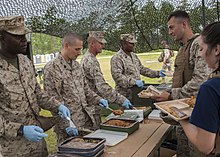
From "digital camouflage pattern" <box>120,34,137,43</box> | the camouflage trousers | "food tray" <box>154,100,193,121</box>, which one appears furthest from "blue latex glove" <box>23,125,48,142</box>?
"digital camouflage pattern" <box>120,34,137,43</box>

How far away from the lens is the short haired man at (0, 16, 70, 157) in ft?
5.90

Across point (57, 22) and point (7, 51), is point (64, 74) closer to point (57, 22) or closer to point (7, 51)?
point (7, 51)

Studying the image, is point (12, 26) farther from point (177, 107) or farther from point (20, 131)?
point (177, 107)

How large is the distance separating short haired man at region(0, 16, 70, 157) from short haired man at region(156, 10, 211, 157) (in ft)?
3.37

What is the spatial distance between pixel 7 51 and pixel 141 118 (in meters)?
1.33

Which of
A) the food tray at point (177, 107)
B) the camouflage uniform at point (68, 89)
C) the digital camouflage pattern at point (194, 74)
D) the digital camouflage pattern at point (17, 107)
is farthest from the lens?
the camouflage uniform at point (68, 89)

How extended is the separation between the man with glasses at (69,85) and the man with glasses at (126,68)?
1036 millimetres

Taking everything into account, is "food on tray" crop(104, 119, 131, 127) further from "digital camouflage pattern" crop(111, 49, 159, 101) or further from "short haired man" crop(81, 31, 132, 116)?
"digital camouflage pattern" crop(111, 49, 159, 101)

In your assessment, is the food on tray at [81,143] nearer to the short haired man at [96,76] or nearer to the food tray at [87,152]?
the food tray at [87,152]

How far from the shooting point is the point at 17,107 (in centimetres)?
192

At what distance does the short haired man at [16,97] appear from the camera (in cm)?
180

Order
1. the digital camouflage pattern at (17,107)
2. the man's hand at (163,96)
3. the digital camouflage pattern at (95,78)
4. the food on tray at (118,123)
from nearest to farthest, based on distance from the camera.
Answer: the digital camouflage pattern at (17,107) < the food on tray at (118,123) < the man's hand at (163,96) < the digital camouflage pattern at (95,78)

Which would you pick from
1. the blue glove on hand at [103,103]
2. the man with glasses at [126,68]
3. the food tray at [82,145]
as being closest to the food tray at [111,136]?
the food tray at [82,145]

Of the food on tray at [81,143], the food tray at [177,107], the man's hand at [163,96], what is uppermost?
the food tray at [177,107]
